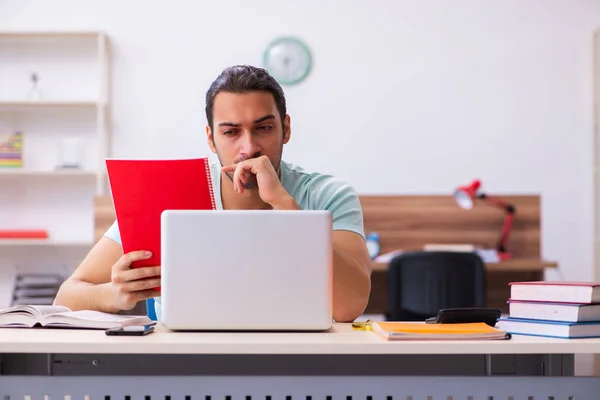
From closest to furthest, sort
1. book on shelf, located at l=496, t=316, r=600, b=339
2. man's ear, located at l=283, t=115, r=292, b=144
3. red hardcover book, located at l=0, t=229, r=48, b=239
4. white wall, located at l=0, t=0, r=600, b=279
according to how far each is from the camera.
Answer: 1. book on shelf, located at l=496, t=316, r=600, b=339
2. man's ear, located at l=283, t=115, r=292, b=144
3. red hardcover book, located at l=0, t=229, r=48, b=239
4. white wall, located at l=0, t=0, r=600, b=279

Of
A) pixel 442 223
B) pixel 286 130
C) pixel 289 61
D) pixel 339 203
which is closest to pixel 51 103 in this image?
pixel 289 61

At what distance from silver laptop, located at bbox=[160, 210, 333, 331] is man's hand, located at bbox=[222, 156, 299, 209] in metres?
0.36

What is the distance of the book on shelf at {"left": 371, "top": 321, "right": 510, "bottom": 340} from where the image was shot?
113 centimetres

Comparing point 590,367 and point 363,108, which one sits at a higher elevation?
point 363,108

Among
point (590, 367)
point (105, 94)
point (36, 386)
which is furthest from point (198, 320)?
point (105, 94)

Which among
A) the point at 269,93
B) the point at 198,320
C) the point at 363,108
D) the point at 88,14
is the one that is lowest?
the point at 198,320

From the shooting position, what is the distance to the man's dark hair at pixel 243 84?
178 centimetres

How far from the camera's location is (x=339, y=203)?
177 cm

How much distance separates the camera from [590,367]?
1257 mm

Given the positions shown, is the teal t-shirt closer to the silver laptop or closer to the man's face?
the man's face

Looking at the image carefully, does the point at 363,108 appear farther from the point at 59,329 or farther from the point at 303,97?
the point at 59,329

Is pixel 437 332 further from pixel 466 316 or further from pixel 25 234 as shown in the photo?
pixel 25 234

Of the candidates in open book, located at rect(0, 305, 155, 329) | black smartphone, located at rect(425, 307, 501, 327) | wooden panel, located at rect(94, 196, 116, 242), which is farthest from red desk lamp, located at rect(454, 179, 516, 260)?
open book, located at rect(0, 305, 155, 329)

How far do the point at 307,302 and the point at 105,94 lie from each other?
3.62m
